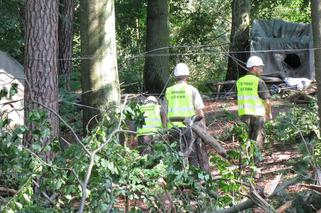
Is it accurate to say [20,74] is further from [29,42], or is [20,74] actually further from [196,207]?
[196,207]

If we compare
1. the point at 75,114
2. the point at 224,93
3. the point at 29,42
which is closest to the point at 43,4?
the point at 29,42

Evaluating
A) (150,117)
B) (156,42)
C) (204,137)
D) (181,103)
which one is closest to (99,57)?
(150,117)

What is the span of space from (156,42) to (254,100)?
7.15m

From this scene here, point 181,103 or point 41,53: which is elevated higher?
point 41,53

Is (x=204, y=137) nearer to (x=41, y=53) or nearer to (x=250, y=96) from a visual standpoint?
(x=250, y=96)

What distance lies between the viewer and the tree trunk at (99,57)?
8.69m

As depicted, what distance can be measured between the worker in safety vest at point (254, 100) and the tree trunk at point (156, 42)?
6.55 meters

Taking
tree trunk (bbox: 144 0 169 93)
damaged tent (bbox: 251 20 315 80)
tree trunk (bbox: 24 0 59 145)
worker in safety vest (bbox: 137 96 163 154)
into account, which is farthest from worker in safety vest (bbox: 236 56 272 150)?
damaged tent (bbox: 251 20 315 80)

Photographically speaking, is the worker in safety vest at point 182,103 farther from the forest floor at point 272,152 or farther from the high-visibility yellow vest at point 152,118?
the forest floor at point 272,152

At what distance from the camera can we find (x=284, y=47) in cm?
1786

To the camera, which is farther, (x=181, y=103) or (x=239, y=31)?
(x=239, y=31)

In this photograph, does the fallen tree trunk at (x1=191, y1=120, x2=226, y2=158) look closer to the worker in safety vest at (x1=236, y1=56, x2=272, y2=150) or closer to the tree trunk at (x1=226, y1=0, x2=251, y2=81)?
the worker in safety vest at (x1=236, y1=56, x2=272, y2=150)

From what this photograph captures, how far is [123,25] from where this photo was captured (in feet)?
73.3

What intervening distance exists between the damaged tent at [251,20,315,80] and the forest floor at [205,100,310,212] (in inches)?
110
